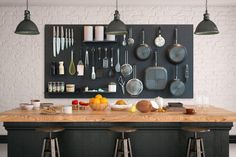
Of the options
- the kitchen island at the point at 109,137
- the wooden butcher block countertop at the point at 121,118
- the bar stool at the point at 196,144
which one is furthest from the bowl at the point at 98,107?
the bar stool at the point at 196,144

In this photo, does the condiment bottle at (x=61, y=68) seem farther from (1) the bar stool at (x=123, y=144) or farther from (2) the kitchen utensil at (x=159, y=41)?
(1) the bar stool at (x=123, y=144)

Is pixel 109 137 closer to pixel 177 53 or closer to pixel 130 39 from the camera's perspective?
pixel 130 39

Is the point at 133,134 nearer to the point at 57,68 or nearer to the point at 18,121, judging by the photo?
the point at 18,121

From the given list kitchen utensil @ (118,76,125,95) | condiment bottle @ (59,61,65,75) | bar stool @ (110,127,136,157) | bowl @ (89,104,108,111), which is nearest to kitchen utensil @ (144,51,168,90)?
kitchen utensil @ (118,76,125,95)

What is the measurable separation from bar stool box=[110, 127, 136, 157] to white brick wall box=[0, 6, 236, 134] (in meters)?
2.61

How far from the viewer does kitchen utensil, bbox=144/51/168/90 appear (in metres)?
5.97

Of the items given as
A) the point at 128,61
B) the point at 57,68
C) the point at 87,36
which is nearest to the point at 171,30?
the point at 128,61

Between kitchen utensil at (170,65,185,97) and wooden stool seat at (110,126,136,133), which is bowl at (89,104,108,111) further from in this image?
kitchen utensil at (170,65,185,97)

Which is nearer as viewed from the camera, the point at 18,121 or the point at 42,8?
the point at 18,121

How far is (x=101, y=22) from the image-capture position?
604 cm

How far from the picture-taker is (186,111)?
3643 mm

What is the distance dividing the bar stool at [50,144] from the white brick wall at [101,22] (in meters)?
2.40

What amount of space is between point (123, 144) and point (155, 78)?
2.60 metres

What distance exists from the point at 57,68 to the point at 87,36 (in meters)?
0.78
